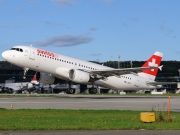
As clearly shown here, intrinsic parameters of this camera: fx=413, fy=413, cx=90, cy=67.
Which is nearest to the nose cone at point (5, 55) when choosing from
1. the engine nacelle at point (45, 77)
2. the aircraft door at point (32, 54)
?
the aircraft door at point (32, 54)

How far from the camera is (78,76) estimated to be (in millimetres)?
51094

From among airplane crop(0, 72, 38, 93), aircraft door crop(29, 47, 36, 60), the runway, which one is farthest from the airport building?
the runway

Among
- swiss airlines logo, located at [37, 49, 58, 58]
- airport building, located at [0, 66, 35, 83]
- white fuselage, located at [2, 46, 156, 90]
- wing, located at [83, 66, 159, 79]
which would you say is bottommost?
wing, located at [83, 66, 159, 79]

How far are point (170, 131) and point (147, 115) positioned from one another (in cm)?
315

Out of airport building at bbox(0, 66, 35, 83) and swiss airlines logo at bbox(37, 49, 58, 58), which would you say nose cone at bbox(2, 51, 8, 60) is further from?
airport building at bbox(0, 66, 35, 83)

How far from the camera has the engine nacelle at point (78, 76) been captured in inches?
2013

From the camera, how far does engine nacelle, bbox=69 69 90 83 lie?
51125mm

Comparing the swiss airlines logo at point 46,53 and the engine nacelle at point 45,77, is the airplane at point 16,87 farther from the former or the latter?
the swiss airlines logo at point 46,53

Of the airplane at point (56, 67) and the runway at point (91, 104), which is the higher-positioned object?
the airplane at point (56, 67)

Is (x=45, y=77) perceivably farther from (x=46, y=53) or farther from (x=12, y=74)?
(x=12, y=74)

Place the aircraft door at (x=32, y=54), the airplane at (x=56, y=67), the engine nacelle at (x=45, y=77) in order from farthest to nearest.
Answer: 1. the engine nacelle at (x=45, y=77)
2. the airplane at (x=56, y=67)
3. the aircraft door at (x=32, y=54)

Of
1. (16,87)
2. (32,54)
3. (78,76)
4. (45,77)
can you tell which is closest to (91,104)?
(78,76)

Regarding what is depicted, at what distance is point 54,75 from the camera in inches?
2148

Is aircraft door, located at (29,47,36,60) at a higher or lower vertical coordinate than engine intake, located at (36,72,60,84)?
higher
